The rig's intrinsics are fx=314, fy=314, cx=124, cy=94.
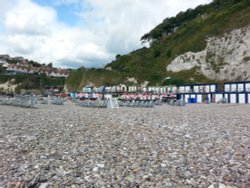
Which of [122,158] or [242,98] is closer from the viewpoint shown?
[122,158]

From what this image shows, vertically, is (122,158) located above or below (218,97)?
below

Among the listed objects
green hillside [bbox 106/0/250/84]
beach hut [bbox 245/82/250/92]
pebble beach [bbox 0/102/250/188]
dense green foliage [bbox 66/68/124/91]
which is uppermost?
green hillside [bbox 106/0/250/84]

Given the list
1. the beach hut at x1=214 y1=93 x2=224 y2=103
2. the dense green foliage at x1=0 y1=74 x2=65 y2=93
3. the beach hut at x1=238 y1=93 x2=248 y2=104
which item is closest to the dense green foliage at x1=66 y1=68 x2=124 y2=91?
the beach hut at x1=214 y1=93 x2=224 y2=103

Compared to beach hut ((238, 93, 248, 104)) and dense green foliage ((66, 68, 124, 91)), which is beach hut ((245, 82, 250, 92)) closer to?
beach hut ((238, 93, 248, 104))

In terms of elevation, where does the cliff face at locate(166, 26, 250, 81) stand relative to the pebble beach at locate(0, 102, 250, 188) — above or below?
above

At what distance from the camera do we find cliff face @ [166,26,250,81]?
69.5 m

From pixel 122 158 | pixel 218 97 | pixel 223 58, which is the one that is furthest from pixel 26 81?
pixel 122 158

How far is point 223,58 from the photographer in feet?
250

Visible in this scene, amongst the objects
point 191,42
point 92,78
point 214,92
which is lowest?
point 214,92

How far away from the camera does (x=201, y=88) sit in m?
61.2

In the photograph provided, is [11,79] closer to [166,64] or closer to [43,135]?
[166,64]

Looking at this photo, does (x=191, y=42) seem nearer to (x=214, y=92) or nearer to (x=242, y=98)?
(x=214, y=92)

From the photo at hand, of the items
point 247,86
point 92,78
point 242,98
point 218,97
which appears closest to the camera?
point 242,98

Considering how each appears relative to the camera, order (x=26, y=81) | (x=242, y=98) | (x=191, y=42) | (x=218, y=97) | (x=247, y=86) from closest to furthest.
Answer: (x=242, y=98) → (x=247, y=86) → (x=218, y=97) → (x=191, y=42) → (x=26, y=81)
